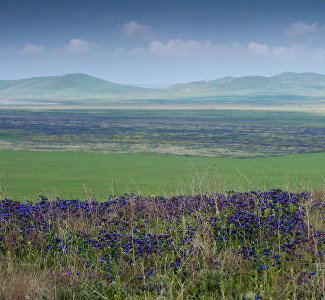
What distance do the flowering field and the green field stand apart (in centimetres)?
320

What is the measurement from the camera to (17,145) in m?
27.5

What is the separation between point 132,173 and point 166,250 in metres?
11.0

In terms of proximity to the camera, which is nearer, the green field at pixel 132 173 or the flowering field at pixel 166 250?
the flowering field at pixel 166 250

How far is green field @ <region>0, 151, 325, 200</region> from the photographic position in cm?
1316

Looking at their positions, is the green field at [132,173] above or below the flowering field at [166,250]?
below

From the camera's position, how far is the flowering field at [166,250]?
5375 millimetres

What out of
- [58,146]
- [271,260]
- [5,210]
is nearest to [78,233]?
[5,210]

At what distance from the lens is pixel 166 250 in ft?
21.2

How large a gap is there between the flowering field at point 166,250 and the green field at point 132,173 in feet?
10.5

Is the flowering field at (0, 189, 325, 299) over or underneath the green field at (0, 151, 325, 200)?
over

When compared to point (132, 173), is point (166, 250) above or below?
above

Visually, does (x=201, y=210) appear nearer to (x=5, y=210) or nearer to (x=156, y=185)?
(x=5, y=210)

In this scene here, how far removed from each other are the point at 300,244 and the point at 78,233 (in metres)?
3.08

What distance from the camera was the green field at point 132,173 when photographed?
13156mm
